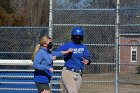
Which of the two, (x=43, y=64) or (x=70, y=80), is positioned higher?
(x=43, y=64)

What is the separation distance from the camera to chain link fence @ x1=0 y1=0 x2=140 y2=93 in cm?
1409

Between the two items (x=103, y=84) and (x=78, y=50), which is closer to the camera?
(x=78, y=50)

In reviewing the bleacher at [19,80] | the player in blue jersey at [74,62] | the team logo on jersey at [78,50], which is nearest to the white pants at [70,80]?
the player in blue jersey at [74,62]

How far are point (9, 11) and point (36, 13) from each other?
6.51ft

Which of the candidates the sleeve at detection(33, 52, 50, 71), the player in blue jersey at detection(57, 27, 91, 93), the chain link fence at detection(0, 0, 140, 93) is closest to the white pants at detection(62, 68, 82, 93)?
the player in blue jersey at detection(57, 27, 91, 93)

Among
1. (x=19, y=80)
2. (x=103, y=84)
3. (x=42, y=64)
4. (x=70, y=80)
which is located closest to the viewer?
(x=42, y=64)

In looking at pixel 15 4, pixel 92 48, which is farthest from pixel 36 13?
pixel 92 48

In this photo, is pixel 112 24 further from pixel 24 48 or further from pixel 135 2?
pixel 24 48

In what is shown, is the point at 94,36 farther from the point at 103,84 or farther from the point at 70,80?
the point at 70,80

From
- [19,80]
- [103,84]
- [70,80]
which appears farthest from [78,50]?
[103,84]

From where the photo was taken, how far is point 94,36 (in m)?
15.4

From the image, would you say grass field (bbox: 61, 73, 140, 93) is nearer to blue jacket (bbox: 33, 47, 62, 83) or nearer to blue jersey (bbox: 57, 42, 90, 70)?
blue jersey (bbox: 57, 42, 90, 70)

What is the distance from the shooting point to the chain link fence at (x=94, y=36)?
1409 cm

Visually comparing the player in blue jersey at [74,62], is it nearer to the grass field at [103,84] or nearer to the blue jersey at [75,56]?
the blue jersey at [75,56]
